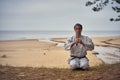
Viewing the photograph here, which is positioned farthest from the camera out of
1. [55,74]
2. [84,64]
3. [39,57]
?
[39,57]

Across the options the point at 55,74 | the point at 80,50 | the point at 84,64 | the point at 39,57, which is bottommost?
the point at 39,57

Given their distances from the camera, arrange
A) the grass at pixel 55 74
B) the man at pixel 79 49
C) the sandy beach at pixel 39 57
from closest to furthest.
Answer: the grass at pixel 55 74 < the man at pixel 79 49 < the sandy beach at pixel 39 57

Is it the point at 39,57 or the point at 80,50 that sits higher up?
the point at 80,50

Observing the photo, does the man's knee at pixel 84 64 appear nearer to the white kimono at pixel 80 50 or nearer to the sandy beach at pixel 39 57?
the white kimono at pixel 80 50

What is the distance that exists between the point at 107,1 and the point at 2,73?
433 cm

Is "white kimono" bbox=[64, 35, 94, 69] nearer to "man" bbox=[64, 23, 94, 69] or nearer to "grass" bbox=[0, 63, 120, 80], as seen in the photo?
"man" bbox=[64, 23, 94, 69]

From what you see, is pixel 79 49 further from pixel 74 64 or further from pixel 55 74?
pixel 55 74

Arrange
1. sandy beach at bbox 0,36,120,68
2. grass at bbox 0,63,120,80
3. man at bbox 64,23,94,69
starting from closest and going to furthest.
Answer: grass at bbox 0,63,120,80 → man at bbox 64,23,94,69 → sandy beach at bbox 0,36,120,68

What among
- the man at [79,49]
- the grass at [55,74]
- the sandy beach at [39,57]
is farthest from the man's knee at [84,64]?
the sandy beach at [39,57]

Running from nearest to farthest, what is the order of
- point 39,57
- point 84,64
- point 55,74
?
point 55,74, point 84,64, point 39,57

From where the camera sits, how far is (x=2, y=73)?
7203 mm

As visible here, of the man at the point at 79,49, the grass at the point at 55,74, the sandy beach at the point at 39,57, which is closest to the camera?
the grass at the point at 55,74

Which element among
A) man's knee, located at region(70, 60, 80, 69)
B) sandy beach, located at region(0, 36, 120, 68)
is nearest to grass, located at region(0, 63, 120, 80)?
man's knee, located at region(70, 60, 80, 69)

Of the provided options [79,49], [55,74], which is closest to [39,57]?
[79,49]
